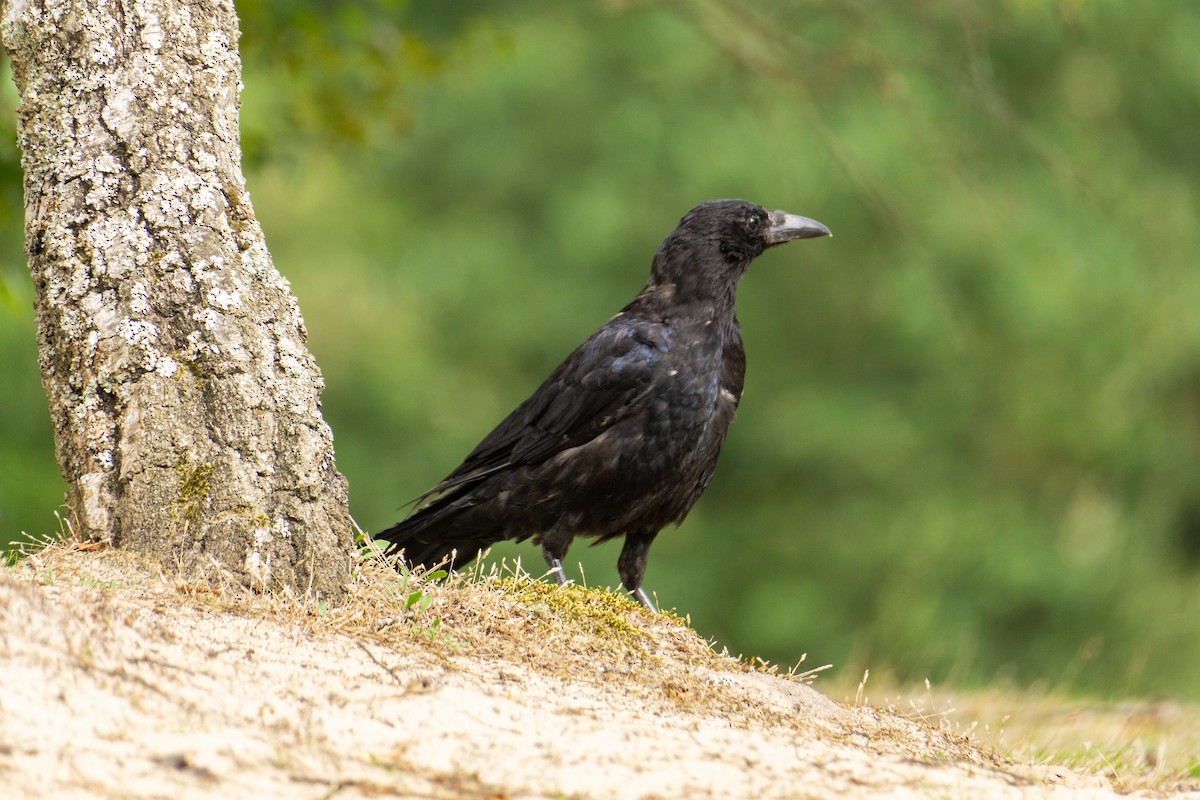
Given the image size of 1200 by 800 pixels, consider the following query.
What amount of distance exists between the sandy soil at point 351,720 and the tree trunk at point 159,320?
0.22m

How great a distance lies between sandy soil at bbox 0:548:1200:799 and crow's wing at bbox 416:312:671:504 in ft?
5.82

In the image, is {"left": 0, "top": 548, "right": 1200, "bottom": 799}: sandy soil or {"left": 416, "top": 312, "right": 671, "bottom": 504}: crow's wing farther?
{"left": 416, "top": 312, "right": 671, "bottom": 504}: crow's wing

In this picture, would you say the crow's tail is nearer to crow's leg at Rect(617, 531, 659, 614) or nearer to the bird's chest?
crow's leg at Rect(617, 531, 659, 614)

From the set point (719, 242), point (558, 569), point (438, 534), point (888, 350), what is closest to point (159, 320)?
point (558, 569)

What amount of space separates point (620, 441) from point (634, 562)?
0.56 m

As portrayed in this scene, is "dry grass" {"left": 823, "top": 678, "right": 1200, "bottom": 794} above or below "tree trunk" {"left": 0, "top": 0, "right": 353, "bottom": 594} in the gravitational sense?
below

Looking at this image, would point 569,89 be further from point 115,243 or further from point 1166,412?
point 115,243

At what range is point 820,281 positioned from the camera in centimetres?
1323

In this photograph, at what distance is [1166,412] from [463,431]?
277 inches

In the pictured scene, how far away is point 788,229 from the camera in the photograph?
589 cm

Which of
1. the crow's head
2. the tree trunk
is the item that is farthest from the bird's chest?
the tree trunk

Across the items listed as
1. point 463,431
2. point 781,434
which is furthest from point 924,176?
point 463,431

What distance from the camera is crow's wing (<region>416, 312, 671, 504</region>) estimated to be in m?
5.21

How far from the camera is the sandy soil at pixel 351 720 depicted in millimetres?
2508
